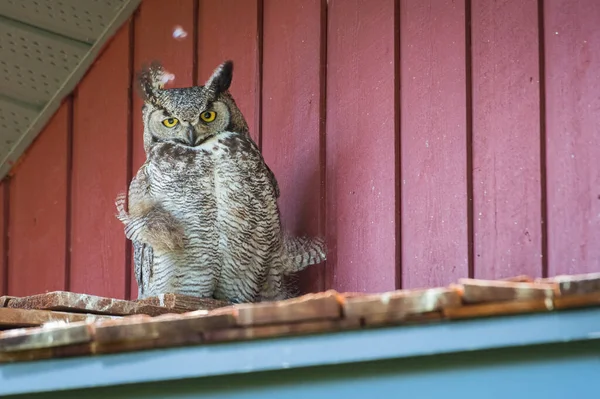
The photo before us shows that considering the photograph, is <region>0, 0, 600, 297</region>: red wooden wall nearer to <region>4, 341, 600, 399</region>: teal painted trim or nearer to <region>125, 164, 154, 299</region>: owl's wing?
<region>125, 164, 154, 299</region>: owl's wing

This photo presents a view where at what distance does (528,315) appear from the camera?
1.38 m

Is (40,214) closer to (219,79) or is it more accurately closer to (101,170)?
(101,170)

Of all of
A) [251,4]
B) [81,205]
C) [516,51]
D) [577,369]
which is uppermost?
[251,4]

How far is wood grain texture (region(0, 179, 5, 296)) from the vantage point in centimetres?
366

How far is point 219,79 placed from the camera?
111 inches

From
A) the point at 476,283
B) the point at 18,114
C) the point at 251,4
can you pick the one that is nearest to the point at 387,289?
the point at 251,4

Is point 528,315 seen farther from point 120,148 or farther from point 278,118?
point 120,148

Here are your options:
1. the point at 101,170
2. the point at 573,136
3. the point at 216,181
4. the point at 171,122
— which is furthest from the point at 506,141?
the point at 101,170

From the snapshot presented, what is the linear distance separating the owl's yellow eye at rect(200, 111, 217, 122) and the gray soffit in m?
0.68

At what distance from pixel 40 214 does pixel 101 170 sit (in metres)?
0.30

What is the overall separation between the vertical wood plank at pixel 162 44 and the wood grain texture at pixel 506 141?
1.02 meters

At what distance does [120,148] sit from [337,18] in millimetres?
857

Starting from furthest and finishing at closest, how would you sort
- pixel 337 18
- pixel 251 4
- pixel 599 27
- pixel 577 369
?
1. pixel 251 4
2. pixel 337 18
3. pixel 599 27
4. pixel 577 369

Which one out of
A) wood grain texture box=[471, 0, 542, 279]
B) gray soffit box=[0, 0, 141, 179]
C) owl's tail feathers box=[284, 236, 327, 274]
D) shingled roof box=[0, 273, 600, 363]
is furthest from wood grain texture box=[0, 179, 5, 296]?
shingled roof box=[0, 273, 600, 363]
